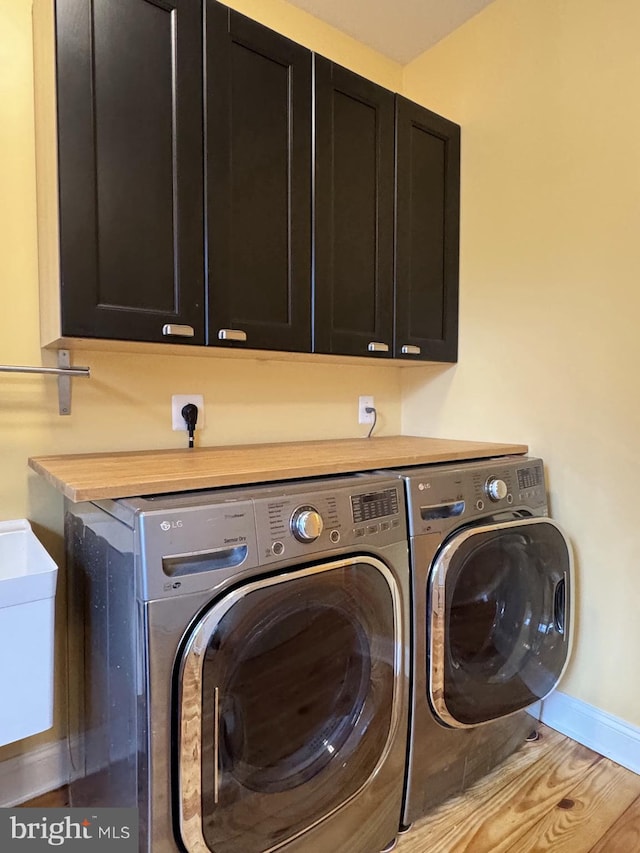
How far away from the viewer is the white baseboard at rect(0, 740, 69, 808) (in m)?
1.46

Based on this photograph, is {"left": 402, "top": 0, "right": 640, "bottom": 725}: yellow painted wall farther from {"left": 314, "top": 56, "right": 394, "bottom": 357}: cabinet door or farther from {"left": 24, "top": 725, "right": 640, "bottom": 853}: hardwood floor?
{"left": 314, "top": 56, "right": 394, "bottom": 357}: cabinet door

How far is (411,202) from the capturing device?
6.28ft

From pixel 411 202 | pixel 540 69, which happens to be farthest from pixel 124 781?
pixel 540 69

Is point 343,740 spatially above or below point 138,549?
below

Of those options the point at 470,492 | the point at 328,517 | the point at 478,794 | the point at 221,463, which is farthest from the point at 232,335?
the point at 478,794

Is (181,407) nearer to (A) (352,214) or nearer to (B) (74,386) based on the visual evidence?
(B) (74,386)

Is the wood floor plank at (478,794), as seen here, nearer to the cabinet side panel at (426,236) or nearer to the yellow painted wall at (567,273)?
the yellow painted wall at (567,273)

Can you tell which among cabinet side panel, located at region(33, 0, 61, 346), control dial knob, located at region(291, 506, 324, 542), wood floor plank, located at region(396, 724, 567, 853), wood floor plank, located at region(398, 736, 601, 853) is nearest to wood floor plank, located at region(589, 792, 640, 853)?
wood floor plank, located at region(398, 736, 601, 853)

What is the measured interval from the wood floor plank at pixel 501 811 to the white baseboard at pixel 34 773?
102 centimetres

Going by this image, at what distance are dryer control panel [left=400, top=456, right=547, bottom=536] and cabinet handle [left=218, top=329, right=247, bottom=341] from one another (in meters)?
0.61

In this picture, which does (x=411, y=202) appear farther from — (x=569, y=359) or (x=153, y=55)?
(x=153, y=55)

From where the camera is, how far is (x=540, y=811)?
144 centimetres

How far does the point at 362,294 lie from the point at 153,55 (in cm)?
90

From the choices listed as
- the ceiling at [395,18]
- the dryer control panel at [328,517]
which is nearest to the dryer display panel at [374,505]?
the dryer control panel at [328,517]
